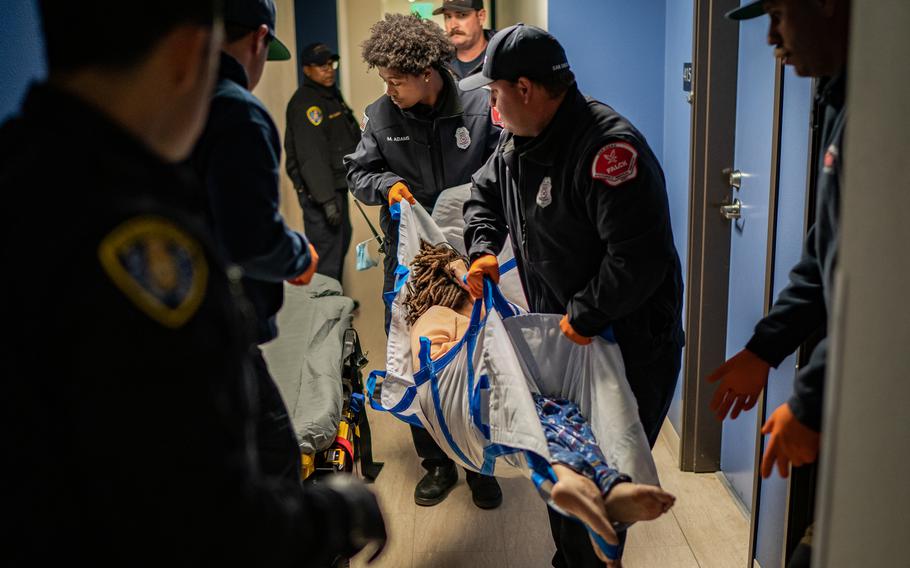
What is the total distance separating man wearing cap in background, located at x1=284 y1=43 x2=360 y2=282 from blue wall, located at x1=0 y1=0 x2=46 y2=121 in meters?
Result: 3.40

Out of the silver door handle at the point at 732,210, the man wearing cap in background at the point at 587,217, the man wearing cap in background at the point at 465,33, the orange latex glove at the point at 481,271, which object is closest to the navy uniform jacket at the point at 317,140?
the man wearing cap in background at the point at 465,33

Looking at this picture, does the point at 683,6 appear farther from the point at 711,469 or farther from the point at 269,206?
the point at 269,206

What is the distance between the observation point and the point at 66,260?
2.53 feet

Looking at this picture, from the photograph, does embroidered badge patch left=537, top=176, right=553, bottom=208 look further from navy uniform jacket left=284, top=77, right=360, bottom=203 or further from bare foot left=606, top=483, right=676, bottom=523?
A: navy uniform jacket left=284, top=77, right=360, bottom=203

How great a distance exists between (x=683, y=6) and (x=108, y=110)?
2.85m

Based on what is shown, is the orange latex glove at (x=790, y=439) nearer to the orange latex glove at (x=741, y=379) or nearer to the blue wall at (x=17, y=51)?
the orange latex glove at (x=741, y=379)

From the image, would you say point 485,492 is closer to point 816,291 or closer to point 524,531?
point 524,531

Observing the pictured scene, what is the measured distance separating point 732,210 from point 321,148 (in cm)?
320

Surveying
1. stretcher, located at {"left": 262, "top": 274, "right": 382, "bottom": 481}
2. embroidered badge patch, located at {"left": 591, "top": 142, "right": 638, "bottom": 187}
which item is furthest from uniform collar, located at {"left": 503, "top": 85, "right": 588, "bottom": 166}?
stretcher, located at {"left": 262, "top": 274, "right": 382, "bottom": 481}

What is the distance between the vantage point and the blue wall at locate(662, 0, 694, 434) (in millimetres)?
3135

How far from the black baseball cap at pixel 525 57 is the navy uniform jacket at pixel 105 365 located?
1261 mm

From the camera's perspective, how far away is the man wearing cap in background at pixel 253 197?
1409 mm

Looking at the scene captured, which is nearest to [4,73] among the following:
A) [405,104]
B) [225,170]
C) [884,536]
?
[225,170]

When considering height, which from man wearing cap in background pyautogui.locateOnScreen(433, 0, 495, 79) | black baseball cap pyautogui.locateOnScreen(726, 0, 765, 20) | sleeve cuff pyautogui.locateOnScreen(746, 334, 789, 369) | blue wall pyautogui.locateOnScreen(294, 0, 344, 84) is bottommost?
sleeve cuff pyautogui.locateOnScreen(746, 334, 789, 369)
